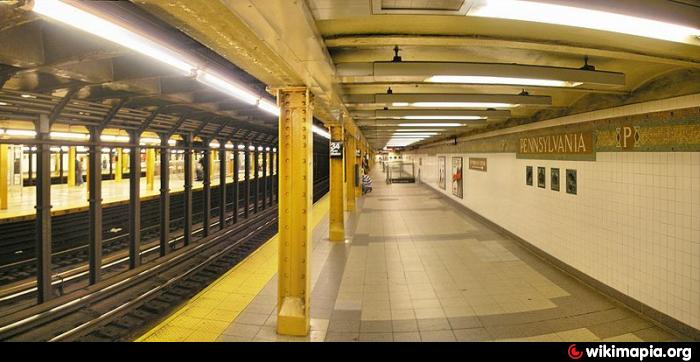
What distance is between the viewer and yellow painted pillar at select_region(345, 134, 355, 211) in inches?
411

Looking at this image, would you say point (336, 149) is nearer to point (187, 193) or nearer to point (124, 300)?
point (187, 193)

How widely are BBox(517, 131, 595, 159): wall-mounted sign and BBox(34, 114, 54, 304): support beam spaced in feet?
24.8

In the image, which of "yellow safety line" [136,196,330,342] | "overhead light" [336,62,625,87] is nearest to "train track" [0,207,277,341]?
"yellow safety line" [136,196,330,342]

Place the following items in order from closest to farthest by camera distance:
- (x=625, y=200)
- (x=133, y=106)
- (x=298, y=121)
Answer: (x=298, y=121), (x=625, y=200), (x=133, y=106)

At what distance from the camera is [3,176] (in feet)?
25.8

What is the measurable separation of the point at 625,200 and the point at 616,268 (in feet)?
3.03

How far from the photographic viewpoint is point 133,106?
18.0ft

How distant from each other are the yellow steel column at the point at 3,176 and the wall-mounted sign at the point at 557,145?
465 inches

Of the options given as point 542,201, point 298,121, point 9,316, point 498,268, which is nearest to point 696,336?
point 498,268

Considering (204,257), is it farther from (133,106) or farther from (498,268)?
(498,268)

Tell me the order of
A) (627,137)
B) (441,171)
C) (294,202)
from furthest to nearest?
(441,171)
(627,137)
(294,202)

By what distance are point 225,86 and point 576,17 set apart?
3143mm

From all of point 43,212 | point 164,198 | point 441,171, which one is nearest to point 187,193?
point 164,198

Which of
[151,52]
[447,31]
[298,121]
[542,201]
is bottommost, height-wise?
[542,201]
